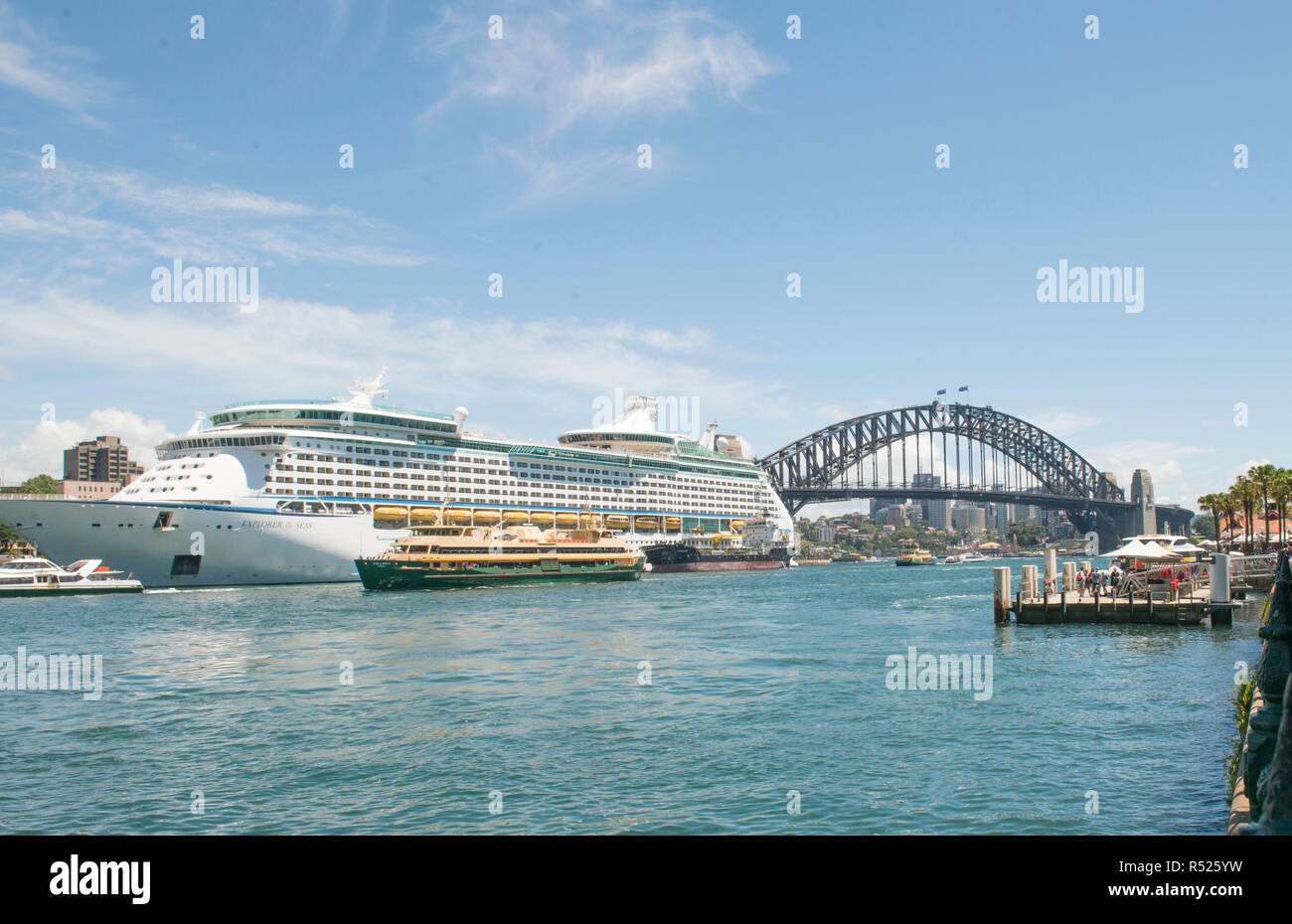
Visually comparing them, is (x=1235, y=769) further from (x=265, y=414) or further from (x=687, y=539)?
A: (x=687, y=539)

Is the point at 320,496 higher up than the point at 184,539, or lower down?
higher up

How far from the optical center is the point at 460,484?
87.0 m

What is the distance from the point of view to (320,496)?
72688 mm

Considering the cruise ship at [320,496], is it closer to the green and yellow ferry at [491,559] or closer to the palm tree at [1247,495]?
the green and yellow ferry at [491,559]

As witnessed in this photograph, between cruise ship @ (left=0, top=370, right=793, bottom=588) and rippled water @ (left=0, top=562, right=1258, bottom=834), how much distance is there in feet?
88.0

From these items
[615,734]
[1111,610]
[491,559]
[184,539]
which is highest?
[184,539]

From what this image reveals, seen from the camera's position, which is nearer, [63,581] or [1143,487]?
Result: [63,581]

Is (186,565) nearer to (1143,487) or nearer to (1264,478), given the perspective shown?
(1264,478)

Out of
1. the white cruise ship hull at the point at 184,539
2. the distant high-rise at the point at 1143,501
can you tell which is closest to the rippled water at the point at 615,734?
the white cruise ship hull at the point at 184,539

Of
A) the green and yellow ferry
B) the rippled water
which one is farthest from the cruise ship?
the rippled water

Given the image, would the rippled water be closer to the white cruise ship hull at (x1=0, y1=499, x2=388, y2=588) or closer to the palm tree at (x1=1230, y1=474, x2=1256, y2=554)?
the white cruise ship hull at (x1=0, y1=499, x2=388, y2=588)

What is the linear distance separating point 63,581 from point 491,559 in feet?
89.7

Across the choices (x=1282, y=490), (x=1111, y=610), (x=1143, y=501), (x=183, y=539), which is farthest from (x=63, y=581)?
(x=1143, y=501)
